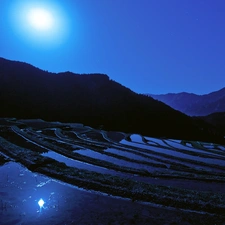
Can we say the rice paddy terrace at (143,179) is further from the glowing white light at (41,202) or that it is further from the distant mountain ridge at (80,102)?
the distant mountain ridge at (80,102)

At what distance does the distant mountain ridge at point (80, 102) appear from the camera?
3007 inches

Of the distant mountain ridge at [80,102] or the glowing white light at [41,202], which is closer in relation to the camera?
the glowing white light at [41,202]

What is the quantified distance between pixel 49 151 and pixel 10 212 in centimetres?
1297

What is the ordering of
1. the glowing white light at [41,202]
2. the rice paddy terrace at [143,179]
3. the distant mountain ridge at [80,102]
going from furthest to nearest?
the distant mountain ridge at [80,102]
the rice paddy terrace at [143,179]
the glowing white light at [41,202]

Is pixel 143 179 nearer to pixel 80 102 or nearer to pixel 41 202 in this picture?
pixel 41 202

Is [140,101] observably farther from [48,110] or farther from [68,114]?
[48,110]

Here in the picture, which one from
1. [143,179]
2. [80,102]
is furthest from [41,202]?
[80,102]

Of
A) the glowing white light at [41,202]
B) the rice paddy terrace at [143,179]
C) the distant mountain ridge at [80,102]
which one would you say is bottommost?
the glowing white light at [41,202]

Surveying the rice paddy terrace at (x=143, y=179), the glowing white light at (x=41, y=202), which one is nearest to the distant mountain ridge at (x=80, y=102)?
the rice paddy terrace at (x=143, y=179)

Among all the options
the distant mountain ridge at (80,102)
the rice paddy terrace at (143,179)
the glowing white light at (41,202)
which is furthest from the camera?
the distant mountain ridge at (80,102)

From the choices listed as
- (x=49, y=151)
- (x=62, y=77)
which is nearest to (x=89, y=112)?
(x=62, y=77)

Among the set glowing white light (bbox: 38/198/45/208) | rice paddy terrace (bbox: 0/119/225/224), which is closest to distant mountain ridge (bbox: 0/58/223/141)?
rice paddy terrace (bbox: 0/119/225/224)

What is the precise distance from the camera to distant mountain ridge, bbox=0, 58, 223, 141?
3007 inches

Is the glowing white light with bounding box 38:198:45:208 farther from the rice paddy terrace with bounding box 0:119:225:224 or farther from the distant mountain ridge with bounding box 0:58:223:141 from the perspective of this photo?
the distant mountain ridge with bounding box 0:58:223:141
